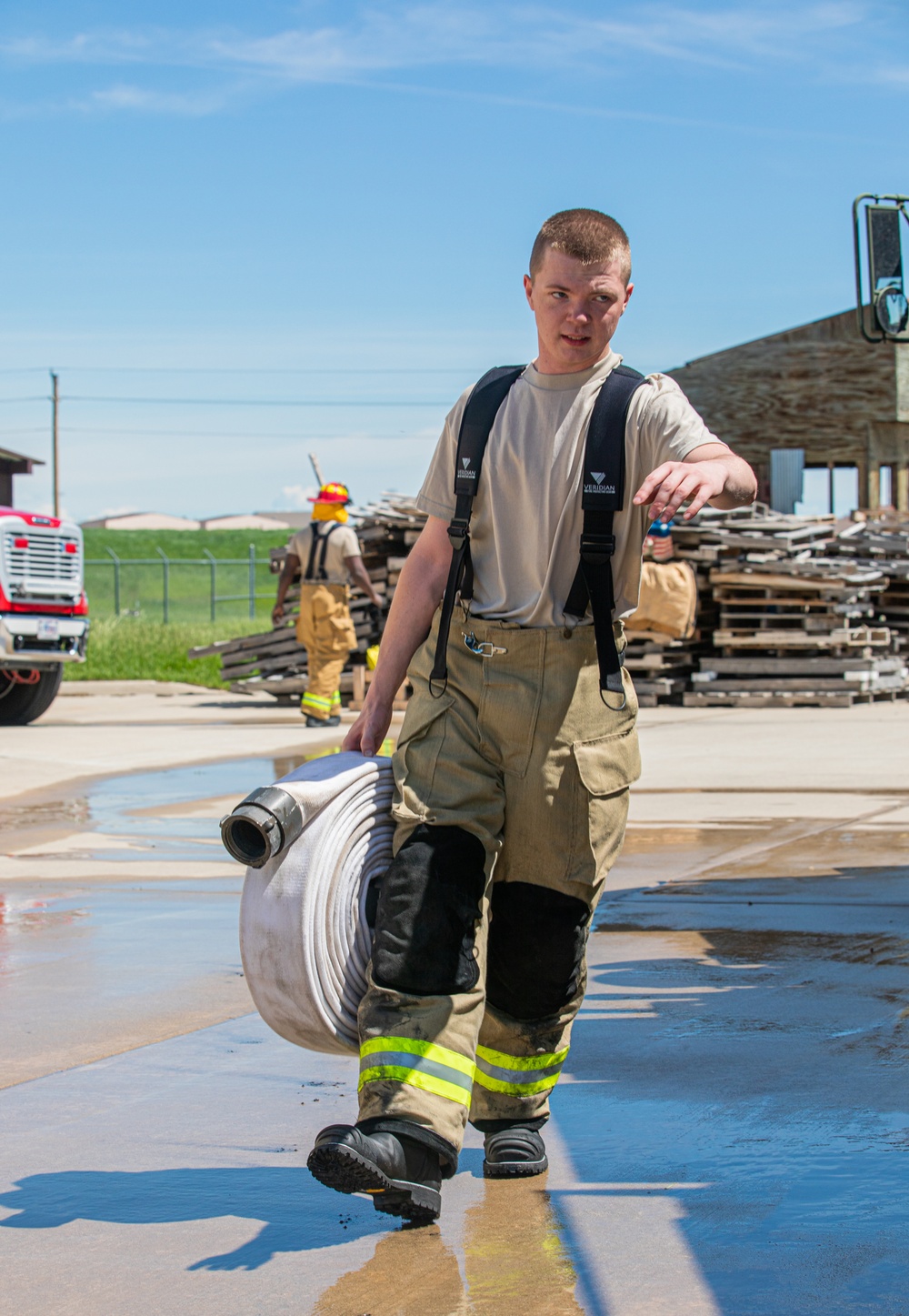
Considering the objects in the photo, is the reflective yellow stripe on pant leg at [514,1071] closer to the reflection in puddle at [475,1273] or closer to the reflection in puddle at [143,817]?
the reflection in puddle at [475,1273]

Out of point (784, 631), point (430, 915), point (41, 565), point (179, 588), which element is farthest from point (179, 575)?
point (430, 915)

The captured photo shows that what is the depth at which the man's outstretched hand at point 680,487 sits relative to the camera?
3004 millimetres

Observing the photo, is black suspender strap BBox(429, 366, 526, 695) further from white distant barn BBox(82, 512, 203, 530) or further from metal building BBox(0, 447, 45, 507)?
white distant barn BBox(82, 512, 203, 530)

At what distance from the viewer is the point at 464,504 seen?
343cm

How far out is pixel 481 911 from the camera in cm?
332

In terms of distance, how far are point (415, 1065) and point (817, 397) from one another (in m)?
26.9

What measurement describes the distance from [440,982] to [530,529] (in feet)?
2.99

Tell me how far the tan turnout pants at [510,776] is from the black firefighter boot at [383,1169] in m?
0.14

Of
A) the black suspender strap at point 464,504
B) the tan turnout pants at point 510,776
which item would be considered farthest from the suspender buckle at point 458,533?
the tan turnout pants at point 510,776

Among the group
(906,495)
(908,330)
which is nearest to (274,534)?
→ (906,495)

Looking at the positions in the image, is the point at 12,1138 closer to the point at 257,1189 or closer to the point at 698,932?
the point at 257,1189

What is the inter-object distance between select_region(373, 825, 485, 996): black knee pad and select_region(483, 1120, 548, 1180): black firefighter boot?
0.40 metres

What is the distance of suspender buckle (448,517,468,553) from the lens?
3.43 meters

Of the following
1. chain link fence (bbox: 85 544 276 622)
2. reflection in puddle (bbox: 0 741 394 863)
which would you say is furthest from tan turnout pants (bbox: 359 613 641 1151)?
chain link fence (bbox: 85 544 276 622)
